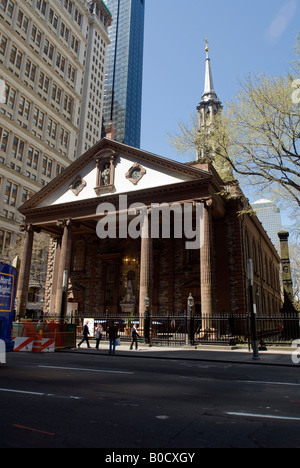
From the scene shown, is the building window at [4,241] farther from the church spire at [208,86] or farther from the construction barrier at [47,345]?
the church spire at [208,86]

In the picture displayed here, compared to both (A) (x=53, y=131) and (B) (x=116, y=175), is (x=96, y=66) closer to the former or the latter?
(A) (x=53, y=131)

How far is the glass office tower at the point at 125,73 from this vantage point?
150625mm

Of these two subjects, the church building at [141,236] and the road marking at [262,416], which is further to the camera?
the church building at [141,236]

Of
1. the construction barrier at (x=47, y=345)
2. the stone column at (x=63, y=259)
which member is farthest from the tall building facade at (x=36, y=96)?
the construction barrier at (x=47, y=345)

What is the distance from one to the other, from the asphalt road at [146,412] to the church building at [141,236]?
15.1m

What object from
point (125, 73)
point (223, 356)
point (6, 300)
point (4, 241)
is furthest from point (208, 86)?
point (125, 73)

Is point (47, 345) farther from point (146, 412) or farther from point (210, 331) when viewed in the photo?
point (146, 412)

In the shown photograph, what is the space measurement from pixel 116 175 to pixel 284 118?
15899 mm

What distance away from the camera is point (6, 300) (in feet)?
37.6

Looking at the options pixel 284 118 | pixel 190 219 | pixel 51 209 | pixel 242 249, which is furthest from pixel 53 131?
pixel 284 118

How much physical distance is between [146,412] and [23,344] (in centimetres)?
1266

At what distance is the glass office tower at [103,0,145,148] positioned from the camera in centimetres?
15062

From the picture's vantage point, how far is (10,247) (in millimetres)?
47781

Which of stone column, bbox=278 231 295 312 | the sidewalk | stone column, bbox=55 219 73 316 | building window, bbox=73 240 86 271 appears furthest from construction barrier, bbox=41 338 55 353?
stone column, bbox=278 231 295 312
